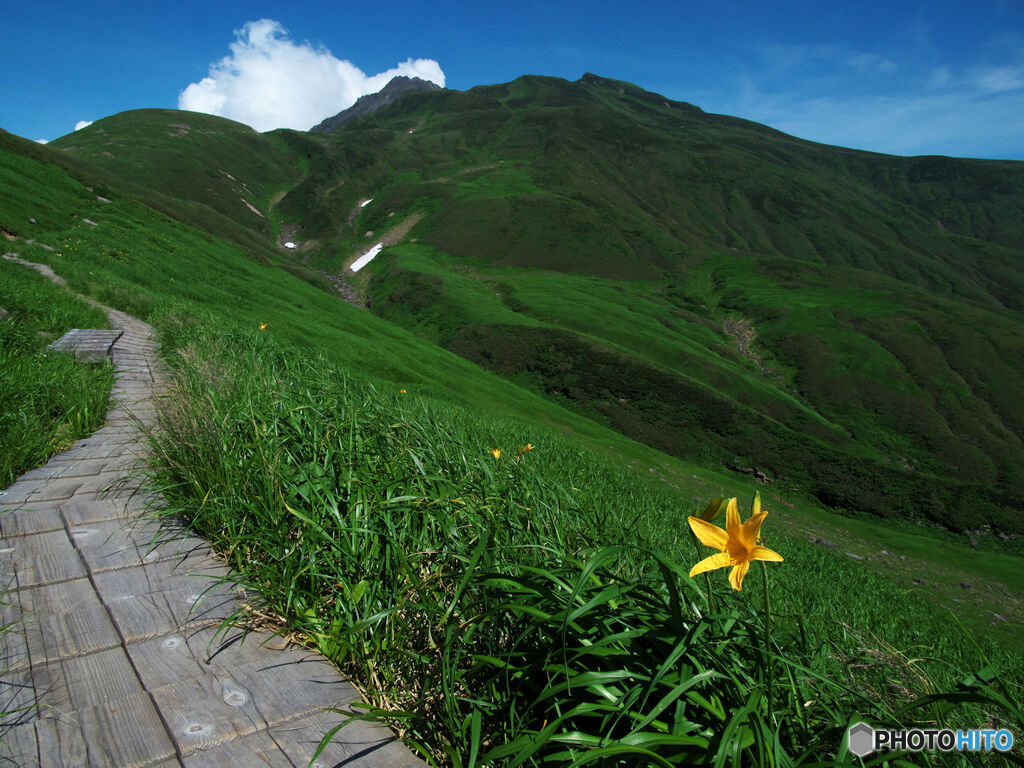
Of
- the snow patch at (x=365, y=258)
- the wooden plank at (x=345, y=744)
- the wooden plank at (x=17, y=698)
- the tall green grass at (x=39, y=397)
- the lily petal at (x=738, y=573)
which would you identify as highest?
the snow patch at (x=365, y=258)

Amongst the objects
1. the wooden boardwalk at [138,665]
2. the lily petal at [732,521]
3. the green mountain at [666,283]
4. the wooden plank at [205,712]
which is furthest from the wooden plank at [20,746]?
the green mountain at [666,283]

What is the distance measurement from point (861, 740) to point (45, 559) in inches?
146

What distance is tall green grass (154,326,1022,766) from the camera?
1.58 m

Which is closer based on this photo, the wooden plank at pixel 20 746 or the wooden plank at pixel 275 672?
the wooden plank at pixel 20 746

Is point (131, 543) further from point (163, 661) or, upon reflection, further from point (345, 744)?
point (345, 744)

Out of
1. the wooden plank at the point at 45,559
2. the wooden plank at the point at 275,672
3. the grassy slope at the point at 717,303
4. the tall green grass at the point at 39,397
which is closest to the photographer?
the wooden plank at the point at 275,672

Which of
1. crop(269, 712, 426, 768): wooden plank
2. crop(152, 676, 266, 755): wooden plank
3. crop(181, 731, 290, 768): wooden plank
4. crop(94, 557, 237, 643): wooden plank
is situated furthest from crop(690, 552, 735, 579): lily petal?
crop(94, 557, 237, 643): wooden plank

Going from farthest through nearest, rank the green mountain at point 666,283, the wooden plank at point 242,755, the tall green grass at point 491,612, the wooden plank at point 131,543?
1. the green mountain at point 666,283
2. the wooden plank at point 131,543
3. the wooden plank at point 242,755
4. the tall green grass at point 491,612

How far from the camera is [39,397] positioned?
446 centimetres

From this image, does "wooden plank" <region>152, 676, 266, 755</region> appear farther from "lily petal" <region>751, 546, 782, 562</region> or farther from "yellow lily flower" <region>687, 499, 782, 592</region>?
"lily petal" <region>751, 546, 782, 562</region>

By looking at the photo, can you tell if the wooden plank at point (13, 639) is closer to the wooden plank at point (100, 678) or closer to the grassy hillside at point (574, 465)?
the wooden plank at point (100, 678)

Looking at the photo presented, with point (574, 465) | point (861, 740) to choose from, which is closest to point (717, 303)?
point (574, 465)

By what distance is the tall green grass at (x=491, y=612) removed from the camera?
5.17ft

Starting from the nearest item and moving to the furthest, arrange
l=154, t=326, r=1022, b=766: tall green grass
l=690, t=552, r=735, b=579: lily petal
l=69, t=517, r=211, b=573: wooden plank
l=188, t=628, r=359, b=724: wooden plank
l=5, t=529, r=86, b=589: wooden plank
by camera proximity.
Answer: l=690, t=552, r=735, b=579: lily petal < l=154, t=326, r=1022, b=766: tall green grass < l=188, t=628, r=359, b=724: wooden plank < l=5, t=529, r=86, b=589: wooden plank < l=69, t=517, r=211, b=573: wooden plank
